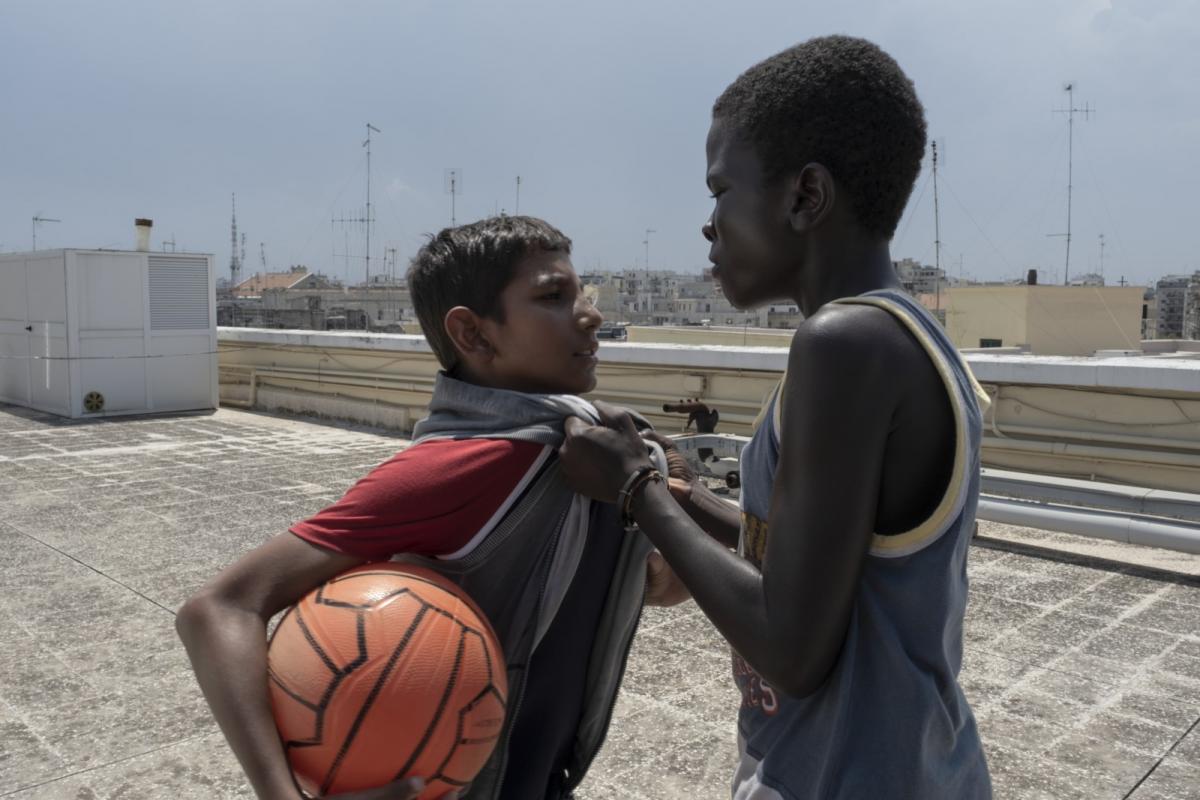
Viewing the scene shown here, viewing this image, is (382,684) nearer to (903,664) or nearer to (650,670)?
(903,664)

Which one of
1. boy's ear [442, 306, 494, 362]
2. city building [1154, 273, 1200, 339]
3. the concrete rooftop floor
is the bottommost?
the concrete rooftop floor

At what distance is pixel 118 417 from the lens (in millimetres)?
13555

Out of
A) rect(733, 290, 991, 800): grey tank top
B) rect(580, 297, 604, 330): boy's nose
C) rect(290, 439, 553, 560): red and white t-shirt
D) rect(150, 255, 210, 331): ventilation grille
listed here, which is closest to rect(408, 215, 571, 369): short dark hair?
rect(580, 297, 604, 330): boy's nose

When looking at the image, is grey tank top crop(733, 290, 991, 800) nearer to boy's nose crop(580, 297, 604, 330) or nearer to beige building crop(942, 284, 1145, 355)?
boy's nose crop(580, 297, 604, 330)

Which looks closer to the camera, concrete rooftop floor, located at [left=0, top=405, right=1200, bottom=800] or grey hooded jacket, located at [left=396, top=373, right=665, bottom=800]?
grey hooded jacket, located at [left=396, top=373, right=665, bottom=800]

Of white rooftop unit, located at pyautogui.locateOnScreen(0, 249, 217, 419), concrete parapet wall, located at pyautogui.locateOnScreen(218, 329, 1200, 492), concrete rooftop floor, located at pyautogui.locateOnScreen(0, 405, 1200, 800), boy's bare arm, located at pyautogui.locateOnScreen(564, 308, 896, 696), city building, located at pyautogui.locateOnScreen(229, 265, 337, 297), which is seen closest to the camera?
boy's bare arm, located at pyautogui.locateOnScreen(564, 308, 896, 696)

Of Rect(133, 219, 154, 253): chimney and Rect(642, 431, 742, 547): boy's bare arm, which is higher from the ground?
Rect(133, 219, 154, 253): chimney

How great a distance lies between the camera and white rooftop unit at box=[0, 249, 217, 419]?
44.5 ft

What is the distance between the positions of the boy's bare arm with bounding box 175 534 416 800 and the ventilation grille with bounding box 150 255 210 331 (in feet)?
45.9

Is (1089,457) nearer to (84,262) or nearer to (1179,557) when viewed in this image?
(1179,557)

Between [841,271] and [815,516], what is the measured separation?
0.36 meters

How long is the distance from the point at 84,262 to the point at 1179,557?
Answer: 1300cm

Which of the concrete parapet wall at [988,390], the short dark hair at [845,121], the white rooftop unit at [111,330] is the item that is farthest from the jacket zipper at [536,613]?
the white rooftop unit at [111,330]

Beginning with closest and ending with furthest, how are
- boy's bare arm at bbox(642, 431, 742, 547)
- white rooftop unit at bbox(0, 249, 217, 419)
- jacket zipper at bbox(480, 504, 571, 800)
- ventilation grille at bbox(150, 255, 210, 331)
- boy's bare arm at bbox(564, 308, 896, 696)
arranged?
boy's bare arm at bbox(564, 308, 896, 696) → jacket zipper at bbox(480, 504, 571, 800) → boy's bare arm at bbox(642, 431, 742, 547) → white rooftop unit at bbox(0, 249, 217, 419) → ventilation grille at bbox(150, 255, 210, 331)
